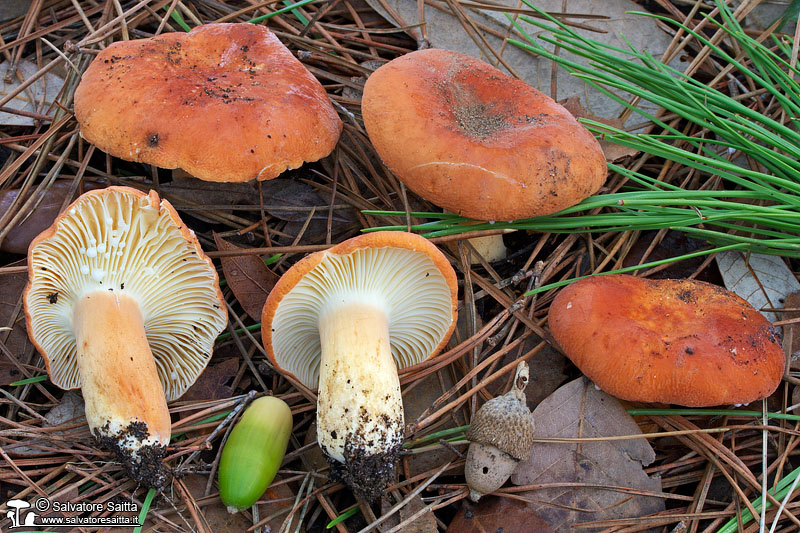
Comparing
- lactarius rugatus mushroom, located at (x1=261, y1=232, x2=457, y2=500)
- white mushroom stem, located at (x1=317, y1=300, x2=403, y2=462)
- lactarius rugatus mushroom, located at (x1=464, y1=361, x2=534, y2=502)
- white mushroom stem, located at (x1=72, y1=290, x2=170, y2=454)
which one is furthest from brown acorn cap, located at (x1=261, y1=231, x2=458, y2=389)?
white mushroom stem, located at (x1=72, y1=290, x2=170, y2=454)

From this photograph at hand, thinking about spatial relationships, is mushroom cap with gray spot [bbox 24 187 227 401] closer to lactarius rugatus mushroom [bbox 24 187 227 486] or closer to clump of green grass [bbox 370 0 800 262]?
lactarius rugatus mushroom [bbox 24 187 227 486]

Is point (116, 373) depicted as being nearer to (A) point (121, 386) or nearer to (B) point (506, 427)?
(A) point (121, 386)


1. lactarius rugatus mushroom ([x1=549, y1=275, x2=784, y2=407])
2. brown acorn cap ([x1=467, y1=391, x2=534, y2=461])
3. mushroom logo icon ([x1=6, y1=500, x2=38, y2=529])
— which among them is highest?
lactarius rugatus mushroom ([x1=549, y1=275, x2=784, y2=407])

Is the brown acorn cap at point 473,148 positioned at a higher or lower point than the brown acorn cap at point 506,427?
higher

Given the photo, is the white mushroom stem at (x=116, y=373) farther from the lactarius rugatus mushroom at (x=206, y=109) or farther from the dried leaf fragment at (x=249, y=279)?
the lactarius rugatus mushroom at (x=206, y=109)

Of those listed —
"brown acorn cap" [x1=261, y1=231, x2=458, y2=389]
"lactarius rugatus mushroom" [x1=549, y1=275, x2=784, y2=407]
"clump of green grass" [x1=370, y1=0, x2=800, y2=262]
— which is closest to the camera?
"brown acorn cap" [x1=261, y1=231, x2=458, y2=389]

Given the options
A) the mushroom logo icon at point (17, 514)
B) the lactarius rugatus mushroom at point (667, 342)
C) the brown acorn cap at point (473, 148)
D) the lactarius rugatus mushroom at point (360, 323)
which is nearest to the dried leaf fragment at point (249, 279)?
the lactarius rugatus mushroom at point (360, 323)
